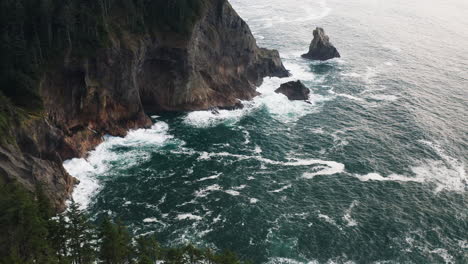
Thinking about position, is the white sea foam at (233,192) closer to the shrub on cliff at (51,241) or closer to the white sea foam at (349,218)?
the white sea foam at (349,218)

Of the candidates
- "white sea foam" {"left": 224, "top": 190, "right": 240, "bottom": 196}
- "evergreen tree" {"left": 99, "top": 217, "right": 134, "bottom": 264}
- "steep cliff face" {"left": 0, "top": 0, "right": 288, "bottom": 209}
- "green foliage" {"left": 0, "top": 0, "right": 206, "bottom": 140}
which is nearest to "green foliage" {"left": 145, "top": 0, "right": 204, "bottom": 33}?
"green foliage" {"left": 0, "top": 0, "right": 206, "bottom": 140}

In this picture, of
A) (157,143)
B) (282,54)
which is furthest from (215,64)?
(282,54)

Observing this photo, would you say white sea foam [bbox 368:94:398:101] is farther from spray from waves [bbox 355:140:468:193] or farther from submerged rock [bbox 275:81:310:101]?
spray from waves [bbox 355:140:468:193]

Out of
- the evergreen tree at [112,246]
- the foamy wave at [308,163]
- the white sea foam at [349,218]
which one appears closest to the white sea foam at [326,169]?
the foamy wave at [308,163]

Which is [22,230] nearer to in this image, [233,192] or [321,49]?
[233,192]

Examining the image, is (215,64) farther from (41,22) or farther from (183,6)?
(41,22)

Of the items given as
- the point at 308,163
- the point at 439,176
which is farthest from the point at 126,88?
the point at 439,176

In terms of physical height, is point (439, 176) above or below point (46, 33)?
below
